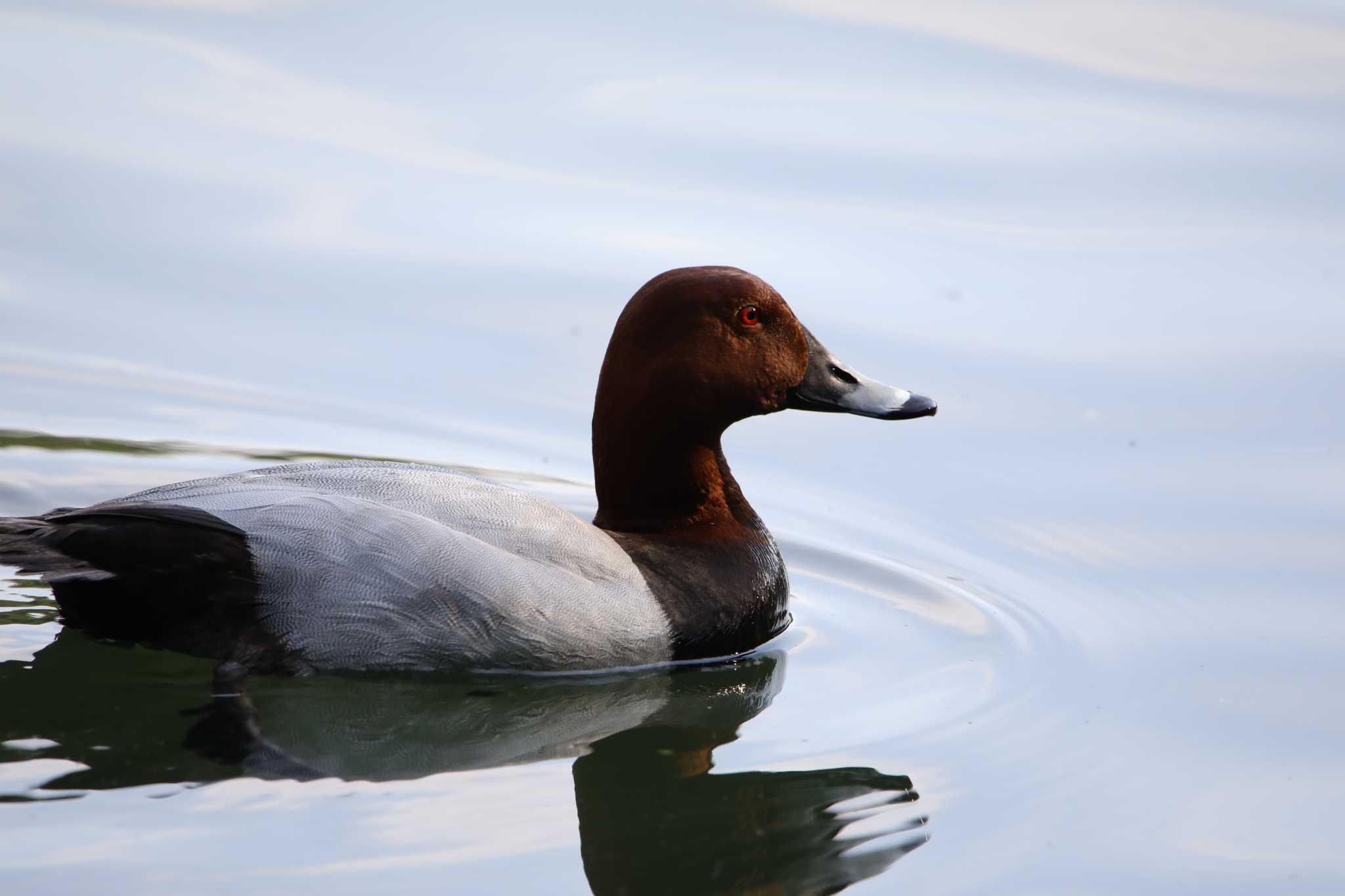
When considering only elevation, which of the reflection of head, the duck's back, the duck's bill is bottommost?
the reflection of head

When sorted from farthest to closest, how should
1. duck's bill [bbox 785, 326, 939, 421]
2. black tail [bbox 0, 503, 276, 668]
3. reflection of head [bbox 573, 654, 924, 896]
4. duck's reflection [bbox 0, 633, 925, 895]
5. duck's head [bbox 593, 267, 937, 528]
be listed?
duck's bill [bbox 785, 326, 939, 421], duck's head [bbox 593, 267, 937, 528], black tail [bbox 0, 503, 276, 668], duck's reflection [bbox 0, 633, 925, 895], reflection of head [bbox 573, 654, 924, 896]

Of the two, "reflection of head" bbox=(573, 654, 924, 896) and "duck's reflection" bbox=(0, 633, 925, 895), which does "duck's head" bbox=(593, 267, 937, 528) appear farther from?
"reflection of head" bbox=(573, 654, 924, 896)

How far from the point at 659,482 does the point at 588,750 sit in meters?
1.19

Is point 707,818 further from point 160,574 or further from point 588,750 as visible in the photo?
point 160,574

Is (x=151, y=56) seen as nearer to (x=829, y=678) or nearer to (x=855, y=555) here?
(x=855, y=555)

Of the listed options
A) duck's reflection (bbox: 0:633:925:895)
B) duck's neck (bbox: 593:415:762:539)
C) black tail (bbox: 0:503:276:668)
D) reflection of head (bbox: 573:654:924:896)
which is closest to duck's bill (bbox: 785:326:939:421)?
duck's neck (bbox: 593:415:762:539)

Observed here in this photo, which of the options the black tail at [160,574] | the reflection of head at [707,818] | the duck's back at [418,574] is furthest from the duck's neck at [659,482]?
the black tail at [160,574]

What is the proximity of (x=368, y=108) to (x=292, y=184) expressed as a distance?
79 centimetres

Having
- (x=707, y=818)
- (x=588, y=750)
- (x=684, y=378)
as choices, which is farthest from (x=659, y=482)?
(x=707, y=818)

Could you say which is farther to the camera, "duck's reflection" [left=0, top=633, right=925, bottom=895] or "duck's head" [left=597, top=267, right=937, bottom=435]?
"duck's head" [left=597, top=267, right=937, bottom=435]

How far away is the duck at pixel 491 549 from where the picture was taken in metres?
5.07

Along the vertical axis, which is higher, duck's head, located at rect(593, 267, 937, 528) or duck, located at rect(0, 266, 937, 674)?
duck's head, located at rect(593, 267, 937, 528)

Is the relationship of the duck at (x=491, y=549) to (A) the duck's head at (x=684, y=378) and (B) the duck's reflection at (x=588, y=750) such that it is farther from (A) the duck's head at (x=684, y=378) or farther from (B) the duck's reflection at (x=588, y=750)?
(B) the duck's reflection at (x=588, y=750)

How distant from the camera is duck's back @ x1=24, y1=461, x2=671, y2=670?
16.7 feet
